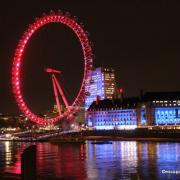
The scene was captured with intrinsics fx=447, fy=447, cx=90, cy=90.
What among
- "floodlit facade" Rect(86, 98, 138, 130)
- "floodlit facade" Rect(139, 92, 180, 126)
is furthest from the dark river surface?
"floodlit facade" Rect(86, 98, 138, 130)

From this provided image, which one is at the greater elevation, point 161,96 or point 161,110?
point 161,96

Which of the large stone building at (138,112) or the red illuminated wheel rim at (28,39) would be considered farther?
the large stone building at (138,112)

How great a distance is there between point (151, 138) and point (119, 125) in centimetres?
3419

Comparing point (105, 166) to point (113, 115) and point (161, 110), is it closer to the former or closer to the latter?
point (161, 110)

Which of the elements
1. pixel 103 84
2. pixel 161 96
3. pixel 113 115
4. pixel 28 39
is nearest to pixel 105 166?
pixel 28 39

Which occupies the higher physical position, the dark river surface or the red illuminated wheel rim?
the red illuminated wheel rim

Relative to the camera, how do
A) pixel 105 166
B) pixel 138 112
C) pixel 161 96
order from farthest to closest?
pixel 138 112
pixel 161 96
pixel 105 166

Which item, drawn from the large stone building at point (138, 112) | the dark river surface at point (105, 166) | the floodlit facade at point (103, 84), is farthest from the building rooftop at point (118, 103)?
the dark river surface at point (105, 166)

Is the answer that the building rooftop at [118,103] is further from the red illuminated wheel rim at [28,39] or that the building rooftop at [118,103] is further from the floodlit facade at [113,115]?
the red illuminated wheel rim at [28,39]

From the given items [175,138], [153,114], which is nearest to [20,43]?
[175,138]

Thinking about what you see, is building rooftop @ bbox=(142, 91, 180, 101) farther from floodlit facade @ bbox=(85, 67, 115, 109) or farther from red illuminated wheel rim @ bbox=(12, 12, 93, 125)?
red illuminated wheel rim @ bbox=(12, 12, 93, 125)

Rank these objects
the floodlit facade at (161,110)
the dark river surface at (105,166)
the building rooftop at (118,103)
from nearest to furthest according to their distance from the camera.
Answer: the dark river surface at (105,166) < the floodlit facade at (161,110) < the building rooftop at (118,103)

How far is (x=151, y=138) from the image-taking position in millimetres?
71562

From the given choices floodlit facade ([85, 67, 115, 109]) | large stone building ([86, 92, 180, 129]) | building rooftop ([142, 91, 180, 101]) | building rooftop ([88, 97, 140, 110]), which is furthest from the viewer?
floodlit facade ([85, 67, 115, 109])
